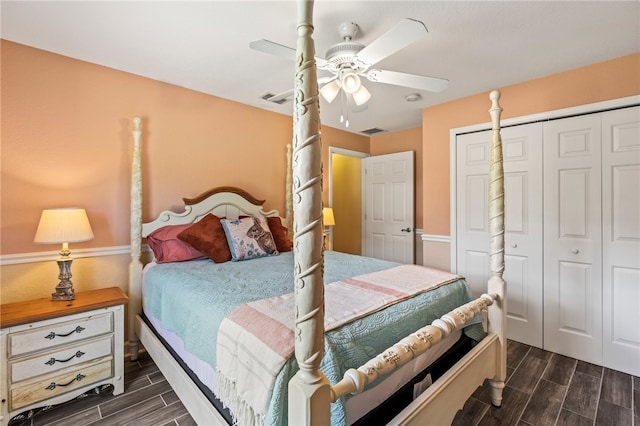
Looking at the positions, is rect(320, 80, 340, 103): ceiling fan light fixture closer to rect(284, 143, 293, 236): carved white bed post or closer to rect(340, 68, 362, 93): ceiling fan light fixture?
rect(340, 68, 362, 93): ceiling fan light fixture

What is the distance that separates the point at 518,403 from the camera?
187cm

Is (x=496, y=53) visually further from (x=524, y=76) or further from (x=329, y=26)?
(x=329, y=26)

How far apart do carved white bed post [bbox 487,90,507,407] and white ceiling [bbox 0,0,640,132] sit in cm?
56

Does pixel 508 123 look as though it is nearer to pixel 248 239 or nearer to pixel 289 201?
pixel 289 201

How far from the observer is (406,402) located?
1303 mm

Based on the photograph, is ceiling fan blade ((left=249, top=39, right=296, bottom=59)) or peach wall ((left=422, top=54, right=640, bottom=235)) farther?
peach wall ((left=422, top=54, right=640, bottom=235))

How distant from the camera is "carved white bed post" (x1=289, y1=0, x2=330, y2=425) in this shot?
2.45 feet

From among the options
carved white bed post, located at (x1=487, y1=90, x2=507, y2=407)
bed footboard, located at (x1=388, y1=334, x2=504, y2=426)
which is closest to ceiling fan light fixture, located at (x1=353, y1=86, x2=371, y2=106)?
carved white bed post, located at (x1=487, y1=90, x2=507, y2=407)

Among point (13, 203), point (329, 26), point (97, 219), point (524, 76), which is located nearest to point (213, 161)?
point (97, 219)

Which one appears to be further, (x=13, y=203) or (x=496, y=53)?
(x=496, y=53)

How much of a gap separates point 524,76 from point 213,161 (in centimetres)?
305

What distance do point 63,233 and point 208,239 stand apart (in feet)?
3.03

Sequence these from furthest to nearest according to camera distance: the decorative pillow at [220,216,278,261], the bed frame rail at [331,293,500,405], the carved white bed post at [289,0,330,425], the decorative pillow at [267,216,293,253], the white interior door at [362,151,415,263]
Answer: the white interior door at [362,151,415,263] → the decorative pillow at [267,216,293,253] → the decorative pillow at [220,216,278,261] → the bed frame rail at [331,293,500,405] → the carved white bed post at [289,0,330,425]

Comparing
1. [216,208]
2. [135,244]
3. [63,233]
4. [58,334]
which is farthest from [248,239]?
[58,334]
